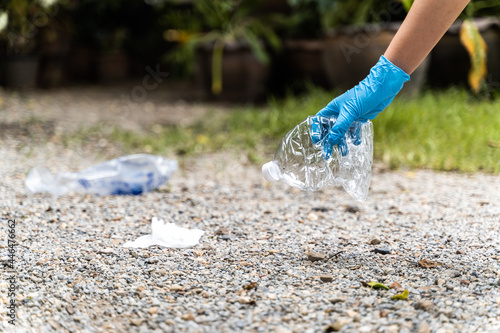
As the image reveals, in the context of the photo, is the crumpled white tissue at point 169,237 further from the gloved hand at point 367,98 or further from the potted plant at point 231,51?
the potted plant at point 231,51

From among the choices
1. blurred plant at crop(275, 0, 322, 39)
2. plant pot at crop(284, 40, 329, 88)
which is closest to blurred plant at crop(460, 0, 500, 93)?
plant pot at crop(284, 40, 329, 88)

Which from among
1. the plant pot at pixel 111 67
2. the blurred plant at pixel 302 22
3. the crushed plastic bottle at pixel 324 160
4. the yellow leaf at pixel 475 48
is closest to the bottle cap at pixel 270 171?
the crushed plastic bottle at pixel 324 160

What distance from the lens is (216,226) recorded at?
1987 millimetres

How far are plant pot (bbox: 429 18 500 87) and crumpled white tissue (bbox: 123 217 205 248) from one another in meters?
3.53

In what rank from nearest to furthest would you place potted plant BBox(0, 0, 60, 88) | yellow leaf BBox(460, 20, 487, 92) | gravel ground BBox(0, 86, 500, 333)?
gravel ground BBox(0, 86, 500, 333), yellow leaf BBox(460, 20, 487, 92), potted plant BBox(0, 0, 60, 88)

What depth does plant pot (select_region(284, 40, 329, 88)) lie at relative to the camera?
5234 mm

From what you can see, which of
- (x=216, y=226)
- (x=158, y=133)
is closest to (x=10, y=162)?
(x=158, y=133)

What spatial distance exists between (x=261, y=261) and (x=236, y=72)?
368 cm

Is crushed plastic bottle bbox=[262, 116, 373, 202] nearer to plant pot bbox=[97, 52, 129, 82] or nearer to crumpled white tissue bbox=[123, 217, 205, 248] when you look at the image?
crumpled white tissue bbox=[123, 217, 205, 248]

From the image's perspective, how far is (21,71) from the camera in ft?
17.8

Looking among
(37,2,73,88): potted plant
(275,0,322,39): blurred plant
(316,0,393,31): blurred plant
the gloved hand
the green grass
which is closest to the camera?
the gloved hand

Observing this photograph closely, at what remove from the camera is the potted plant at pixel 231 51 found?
504 cm

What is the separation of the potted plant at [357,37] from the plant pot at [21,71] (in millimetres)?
2919

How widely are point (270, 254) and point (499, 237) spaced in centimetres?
78
